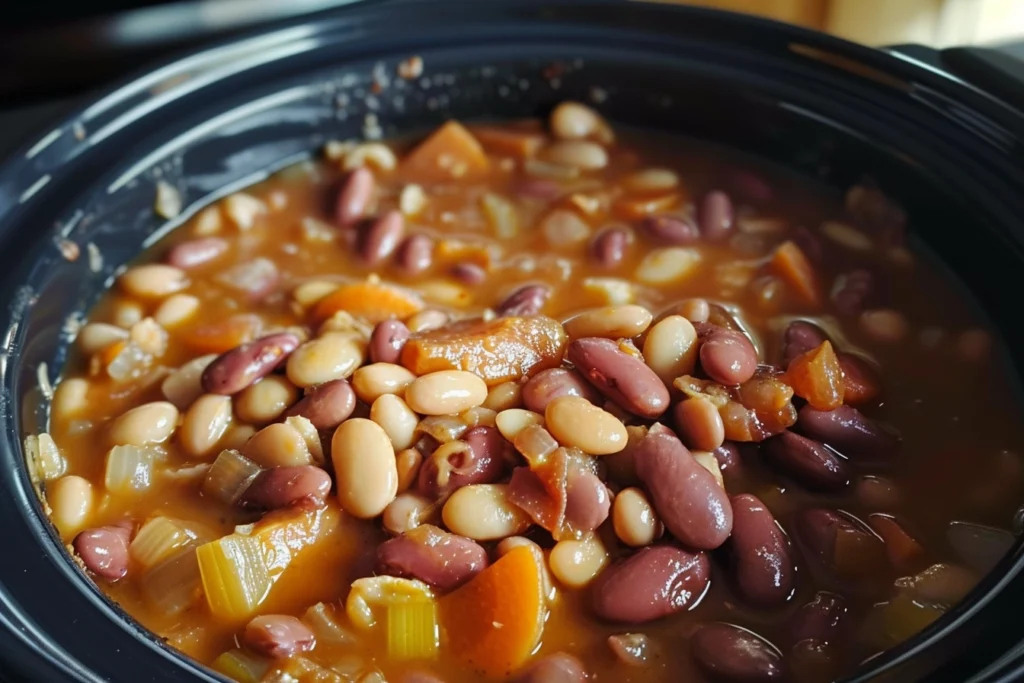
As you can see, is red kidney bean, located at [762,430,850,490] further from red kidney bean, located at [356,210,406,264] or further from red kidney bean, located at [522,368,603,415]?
red kidney bean, located at [356,210,406,264]

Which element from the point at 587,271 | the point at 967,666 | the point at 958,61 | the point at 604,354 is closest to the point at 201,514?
the point at 604,354

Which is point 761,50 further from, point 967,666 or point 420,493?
point 967,666

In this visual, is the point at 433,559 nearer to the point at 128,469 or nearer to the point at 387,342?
the point at 387,342

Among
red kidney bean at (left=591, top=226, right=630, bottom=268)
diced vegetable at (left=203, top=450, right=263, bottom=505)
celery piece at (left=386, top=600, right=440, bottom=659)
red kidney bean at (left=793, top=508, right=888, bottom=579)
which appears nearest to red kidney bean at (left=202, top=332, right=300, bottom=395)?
diced vegetable at (left=203, top=450, right=263, bottom=505)

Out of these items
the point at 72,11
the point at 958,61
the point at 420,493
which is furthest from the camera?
the point at 72,11

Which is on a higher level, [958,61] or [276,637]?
[958,61]

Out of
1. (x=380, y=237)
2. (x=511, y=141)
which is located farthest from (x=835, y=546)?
(x=511, y=141)
